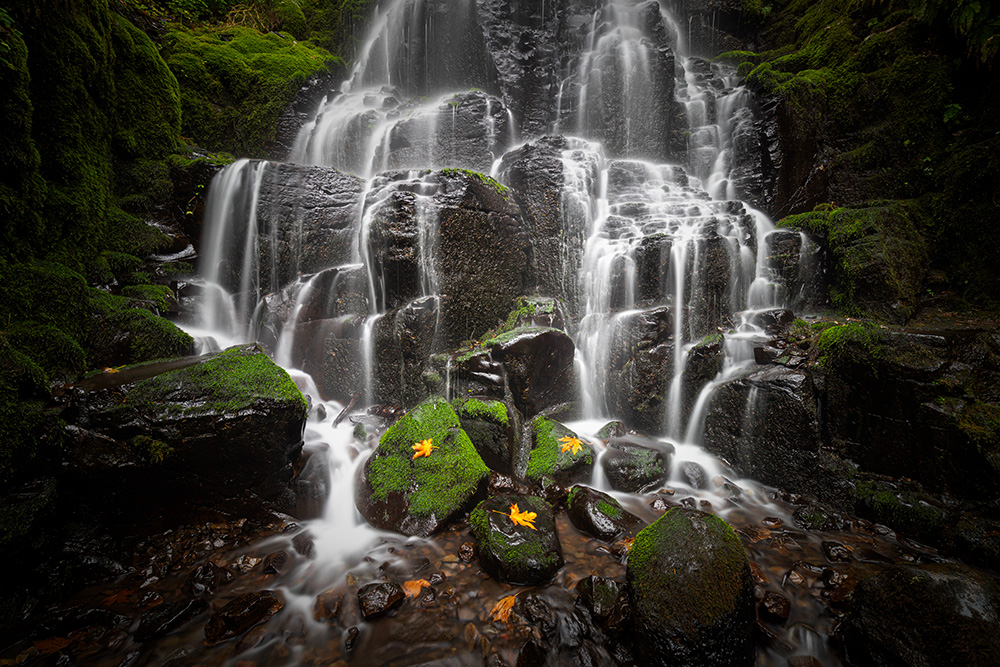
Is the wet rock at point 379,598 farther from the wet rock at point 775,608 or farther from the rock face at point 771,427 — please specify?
the rock face at point 771,427

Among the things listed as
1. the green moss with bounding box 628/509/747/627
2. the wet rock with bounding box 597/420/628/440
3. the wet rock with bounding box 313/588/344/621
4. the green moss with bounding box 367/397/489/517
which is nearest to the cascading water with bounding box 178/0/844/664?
the wet rock with bounding box 313/588/344/621

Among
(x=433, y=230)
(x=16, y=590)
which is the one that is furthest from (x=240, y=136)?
(x=16, y=590)

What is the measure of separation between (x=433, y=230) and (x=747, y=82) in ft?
39.9

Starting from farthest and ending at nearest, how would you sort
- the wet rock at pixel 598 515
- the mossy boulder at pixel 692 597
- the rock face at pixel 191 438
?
the wet rock at pixel 598 515 < the rock face at pixel 191 438 < the mossy boulder at pixel 692 597

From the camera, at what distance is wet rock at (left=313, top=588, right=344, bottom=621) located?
283cm

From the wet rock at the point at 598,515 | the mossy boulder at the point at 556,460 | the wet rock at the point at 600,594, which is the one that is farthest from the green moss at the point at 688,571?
the mossy boulder at the point at 556,460

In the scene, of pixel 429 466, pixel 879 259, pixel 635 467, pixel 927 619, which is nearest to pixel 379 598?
pixel 429 466

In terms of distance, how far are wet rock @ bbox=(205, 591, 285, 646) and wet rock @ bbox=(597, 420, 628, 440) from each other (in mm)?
4580

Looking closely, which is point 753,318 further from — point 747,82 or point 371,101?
point 371,101

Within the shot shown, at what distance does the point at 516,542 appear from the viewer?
3.25 metres

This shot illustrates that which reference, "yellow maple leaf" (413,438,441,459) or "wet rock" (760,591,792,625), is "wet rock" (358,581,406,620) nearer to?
"yellow maple leaf" (413,438,441,459)

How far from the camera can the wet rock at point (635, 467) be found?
4.64 m

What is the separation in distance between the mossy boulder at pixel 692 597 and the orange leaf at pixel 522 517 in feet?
3.34

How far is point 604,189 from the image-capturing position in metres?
10.4
